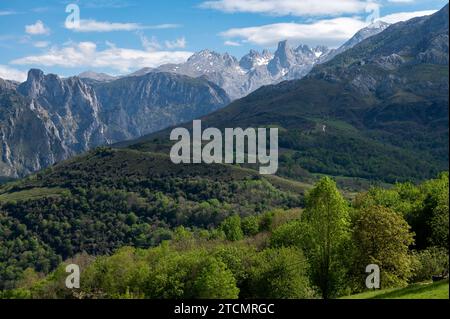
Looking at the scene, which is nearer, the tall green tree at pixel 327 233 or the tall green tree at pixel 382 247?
the tall green tree at pixel 382 247

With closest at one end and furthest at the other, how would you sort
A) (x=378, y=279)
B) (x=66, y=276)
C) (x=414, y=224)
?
1. (x=378, y=279)
2. (x=414, y=224)
3. (x=66, y=276)

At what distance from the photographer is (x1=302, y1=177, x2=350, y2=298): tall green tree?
72.8m

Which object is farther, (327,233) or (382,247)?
(327,233)

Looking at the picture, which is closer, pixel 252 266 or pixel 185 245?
pixel 252 266

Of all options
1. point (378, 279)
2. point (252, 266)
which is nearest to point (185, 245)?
point (252, 266)

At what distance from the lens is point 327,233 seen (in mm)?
74000

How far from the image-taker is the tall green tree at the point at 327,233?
72812 mm

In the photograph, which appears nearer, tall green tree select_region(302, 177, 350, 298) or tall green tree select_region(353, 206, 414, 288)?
tall green tree select_region(353, 206, 414, 288)

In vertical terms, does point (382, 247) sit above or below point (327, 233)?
below

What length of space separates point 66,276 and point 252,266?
4846 centimetres

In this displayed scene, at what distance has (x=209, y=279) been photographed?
7331 cm
